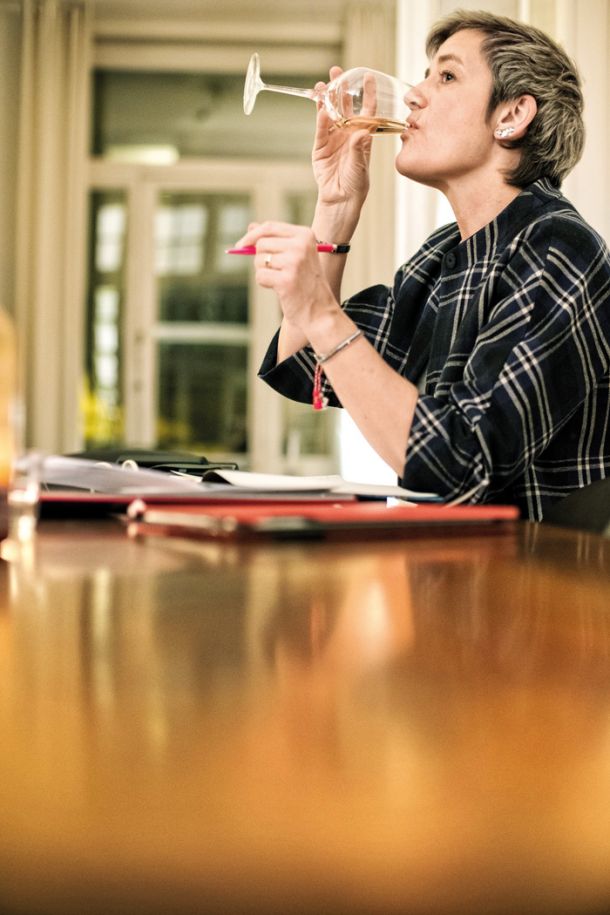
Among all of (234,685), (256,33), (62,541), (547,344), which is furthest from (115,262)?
(234,685)

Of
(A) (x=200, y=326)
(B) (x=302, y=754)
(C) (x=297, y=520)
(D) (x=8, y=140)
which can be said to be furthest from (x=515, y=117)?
(D) (x=8, y=140)

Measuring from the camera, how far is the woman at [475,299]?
1129 millimetres

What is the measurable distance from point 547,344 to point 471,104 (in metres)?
0.58

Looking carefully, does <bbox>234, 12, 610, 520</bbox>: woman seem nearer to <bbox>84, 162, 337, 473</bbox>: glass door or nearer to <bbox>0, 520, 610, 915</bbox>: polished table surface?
<bbox>0, 520, 610, 915</bbox>: polished table surface

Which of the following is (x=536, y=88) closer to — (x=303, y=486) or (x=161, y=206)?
(x=303, y=486)

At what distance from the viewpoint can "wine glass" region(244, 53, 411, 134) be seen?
58.7 inches

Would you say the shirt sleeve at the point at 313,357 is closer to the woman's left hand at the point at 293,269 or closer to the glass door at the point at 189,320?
the woman's left hand at the point at 293,269

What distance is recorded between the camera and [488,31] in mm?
1575

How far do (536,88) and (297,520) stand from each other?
1162 mm

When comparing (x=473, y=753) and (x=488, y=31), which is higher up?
(x=488, y=31)

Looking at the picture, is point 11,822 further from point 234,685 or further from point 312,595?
point 312,595

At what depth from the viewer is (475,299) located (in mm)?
1372

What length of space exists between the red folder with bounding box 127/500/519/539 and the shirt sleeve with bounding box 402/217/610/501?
0.33m

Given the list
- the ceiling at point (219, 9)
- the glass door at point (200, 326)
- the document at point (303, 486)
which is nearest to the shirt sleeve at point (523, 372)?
the document at point (303, 486)
